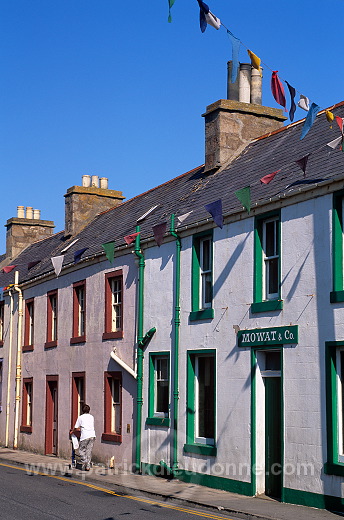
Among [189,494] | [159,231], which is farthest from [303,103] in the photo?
[189,494]

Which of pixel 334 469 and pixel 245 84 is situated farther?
pixel 245 84

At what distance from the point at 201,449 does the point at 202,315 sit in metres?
2.70

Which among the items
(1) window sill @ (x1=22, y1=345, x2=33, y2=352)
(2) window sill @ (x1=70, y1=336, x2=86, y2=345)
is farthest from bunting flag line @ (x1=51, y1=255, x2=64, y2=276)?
(1) window sill @ (x1=22, y1=345, x2=33, y2=352)

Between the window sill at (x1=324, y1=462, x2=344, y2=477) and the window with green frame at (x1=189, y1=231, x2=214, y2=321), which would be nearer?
the window sill at (x1=324, y1=462, x2=344, y2=477)

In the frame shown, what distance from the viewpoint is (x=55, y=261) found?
2441 centimetres

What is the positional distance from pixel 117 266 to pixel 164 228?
10.3 feet

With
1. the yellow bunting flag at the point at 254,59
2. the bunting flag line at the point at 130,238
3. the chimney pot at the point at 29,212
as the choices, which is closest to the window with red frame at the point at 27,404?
the bunting flag line at the point at 130,238

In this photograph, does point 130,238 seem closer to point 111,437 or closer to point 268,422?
point 111,437

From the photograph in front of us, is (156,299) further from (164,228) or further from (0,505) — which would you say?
(0,505)

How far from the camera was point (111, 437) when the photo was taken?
67.3ft

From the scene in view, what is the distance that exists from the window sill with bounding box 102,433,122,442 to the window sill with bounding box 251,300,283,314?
663 centimetres

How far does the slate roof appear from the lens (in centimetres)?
1520

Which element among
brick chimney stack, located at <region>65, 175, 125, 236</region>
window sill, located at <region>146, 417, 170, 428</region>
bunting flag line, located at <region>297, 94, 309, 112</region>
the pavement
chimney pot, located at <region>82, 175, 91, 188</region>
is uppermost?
chimney pot, located at <region>82, 175, 91, 188</region>

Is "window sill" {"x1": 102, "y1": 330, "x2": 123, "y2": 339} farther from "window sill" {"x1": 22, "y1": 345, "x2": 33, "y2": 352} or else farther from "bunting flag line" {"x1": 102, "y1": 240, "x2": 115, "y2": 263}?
"window sill" {"x1": 22, "y1": 345, "x2": 33, "y2": 352}
